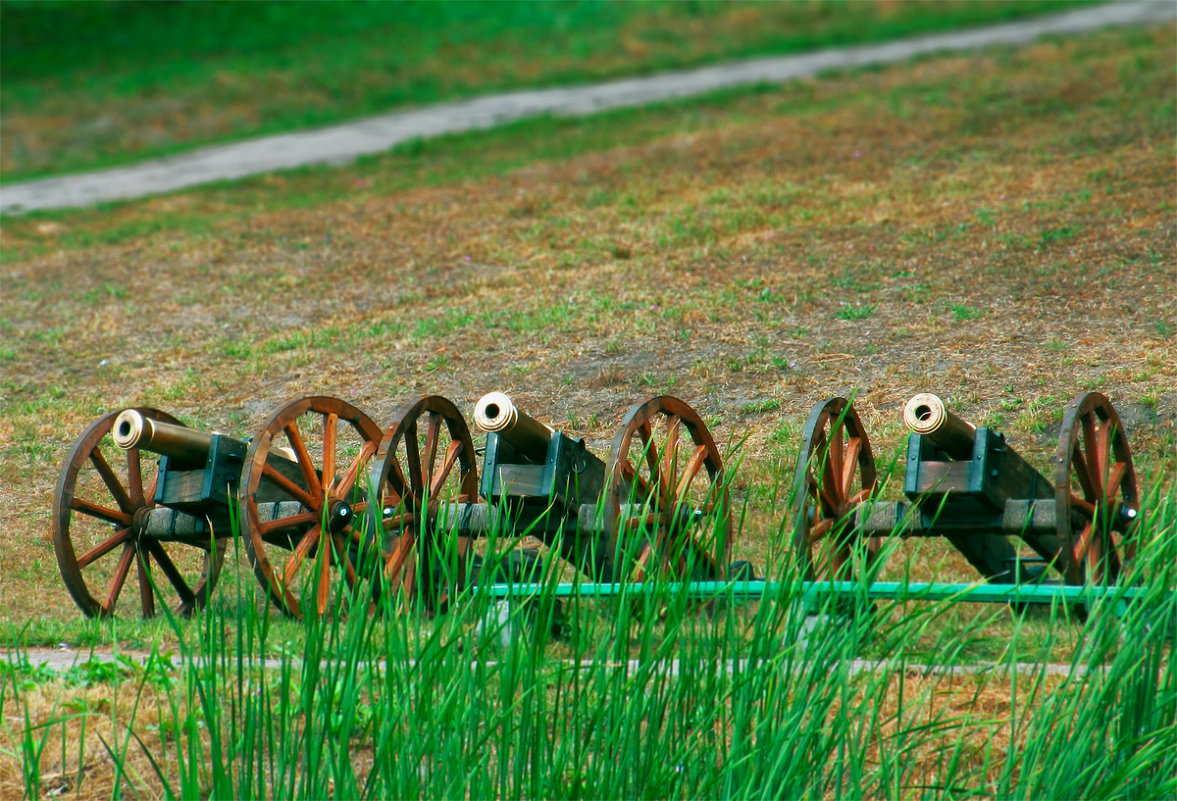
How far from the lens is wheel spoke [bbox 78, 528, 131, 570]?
21.4ft

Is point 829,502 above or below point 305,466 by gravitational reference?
below

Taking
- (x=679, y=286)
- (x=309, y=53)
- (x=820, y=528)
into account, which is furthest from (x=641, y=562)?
(x=309, y=53)

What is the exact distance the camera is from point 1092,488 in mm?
6578

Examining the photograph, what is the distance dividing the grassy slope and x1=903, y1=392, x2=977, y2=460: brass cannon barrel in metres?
15.5

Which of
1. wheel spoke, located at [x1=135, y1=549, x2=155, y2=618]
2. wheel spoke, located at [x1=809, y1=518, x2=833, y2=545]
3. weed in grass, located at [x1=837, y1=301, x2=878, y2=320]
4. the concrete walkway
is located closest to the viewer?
wheel spoke, located at [x1=809, y1=518, x2=833, y2=545]

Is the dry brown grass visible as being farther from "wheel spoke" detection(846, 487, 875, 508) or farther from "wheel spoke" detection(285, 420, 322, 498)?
"wheel spoke" detection(285, 420, 322, 498)

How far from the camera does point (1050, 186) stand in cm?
1377

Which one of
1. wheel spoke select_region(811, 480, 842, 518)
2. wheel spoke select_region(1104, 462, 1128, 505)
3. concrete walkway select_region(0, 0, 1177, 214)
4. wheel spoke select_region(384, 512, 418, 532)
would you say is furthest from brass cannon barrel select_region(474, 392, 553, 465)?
concrete walkway select_region(0, 0, 1177, 214)

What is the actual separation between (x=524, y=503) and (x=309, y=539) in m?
0.94

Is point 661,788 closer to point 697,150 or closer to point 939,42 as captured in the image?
point 697,150

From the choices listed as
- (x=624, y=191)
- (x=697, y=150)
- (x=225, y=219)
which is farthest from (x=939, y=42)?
(x=225, y=219)

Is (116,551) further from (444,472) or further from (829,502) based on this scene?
(829,502)

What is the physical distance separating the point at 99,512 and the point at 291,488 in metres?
0.91

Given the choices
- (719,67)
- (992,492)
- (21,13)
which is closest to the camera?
(992,492)
